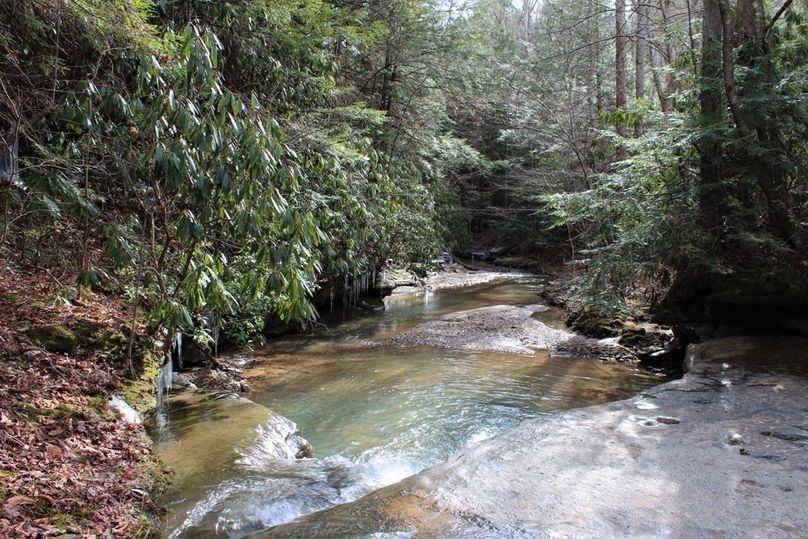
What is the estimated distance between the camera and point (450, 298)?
17.4 metres

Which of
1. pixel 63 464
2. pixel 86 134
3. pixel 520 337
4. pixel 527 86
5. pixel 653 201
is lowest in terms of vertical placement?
pixel 520 337

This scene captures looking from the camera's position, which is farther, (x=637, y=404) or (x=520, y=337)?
(x=520, y=337)

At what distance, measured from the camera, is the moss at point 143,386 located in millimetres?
4738

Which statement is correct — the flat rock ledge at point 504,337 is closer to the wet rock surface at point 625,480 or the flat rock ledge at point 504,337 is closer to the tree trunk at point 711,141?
the tree trunk at point 711,141

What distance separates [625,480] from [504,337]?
7.11 meters

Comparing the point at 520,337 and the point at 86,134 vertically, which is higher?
the point at 86,134

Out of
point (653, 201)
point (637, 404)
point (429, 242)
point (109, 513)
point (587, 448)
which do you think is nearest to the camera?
point (109, 513)

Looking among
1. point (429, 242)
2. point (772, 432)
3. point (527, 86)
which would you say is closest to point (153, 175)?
point (772, 432)

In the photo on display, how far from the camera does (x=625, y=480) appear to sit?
12.0 ft

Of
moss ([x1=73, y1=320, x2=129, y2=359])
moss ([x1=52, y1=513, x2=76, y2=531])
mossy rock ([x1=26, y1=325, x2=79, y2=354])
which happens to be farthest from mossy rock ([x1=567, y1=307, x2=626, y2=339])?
moss ([x1=52, y1=513, x2=76, y2=531])

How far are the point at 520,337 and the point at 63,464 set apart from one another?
8.84 m

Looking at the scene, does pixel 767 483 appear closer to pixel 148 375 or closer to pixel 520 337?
pixel 148 375

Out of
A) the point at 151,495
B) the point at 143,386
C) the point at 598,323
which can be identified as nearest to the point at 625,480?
the point at 151,495

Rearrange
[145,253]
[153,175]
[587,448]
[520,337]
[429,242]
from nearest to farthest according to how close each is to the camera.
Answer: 1. [153,175]
2. [587,448]
3. [145,253]
4. [520,337]
5. [429,242]
